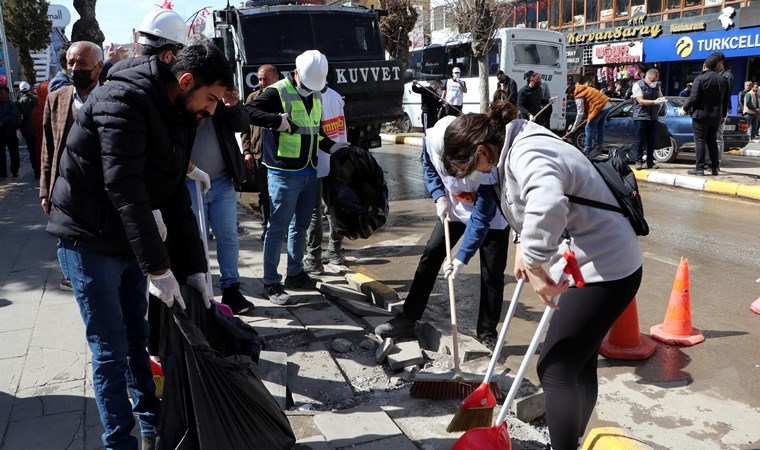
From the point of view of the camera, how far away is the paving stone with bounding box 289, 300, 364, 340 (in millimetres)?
4336

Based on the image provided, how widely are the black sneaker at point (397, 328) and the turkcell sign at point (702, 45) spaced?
74.4 feet

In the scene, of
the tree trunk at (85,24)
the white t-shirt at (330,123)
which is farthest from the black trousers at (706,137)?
the tree trunk at (85,24)

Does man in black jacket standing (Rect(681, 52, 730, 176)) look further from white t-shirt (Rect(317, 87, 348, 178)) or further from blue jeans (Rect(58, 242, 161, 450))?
blue jeans (Rect(58, 242, 161, 450))

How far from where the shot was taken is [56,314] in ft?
15.6

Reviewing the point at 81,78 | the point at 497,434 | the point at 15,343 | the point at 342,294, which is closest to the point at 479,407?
the point at 497,434

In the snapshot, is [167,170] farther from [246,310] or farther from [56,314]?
[56,314]

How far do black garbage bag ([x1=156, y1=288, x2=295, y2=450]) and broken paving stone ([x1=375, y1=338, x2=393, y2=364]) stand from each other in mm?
1422

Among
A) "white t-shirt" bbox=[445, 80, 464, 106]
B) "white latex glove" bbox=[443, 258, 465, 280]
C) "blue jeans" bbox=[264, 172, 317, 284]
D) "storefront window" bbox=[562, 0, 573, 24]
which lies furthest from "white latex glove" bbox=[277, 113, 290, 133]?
"storefront window" bbox=[562, 0, 573, 24]

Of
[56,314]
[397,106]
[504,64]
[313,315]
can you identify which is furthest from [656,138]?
[56,314]

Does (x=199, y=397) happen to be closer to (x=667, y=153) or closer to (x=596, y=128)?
(x=596, y=128)

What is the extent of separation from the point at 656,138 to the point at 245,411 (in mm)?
11529

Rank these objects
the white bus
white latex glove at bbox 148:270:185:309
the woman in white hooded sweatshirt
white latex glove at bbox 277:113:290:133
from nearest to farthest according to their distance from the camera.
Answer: white latex glove at bbox 148:270:185:309, the woman in white hooded sweatshirt, white latex glove at bbox 277:113:290:133, the white bus

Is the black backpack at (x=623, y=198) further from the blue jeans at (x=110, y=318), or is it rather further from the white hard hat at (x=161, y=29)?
the white hard hat at (x=161, y=29)

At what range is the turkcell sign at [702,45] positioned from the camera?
22141mm
